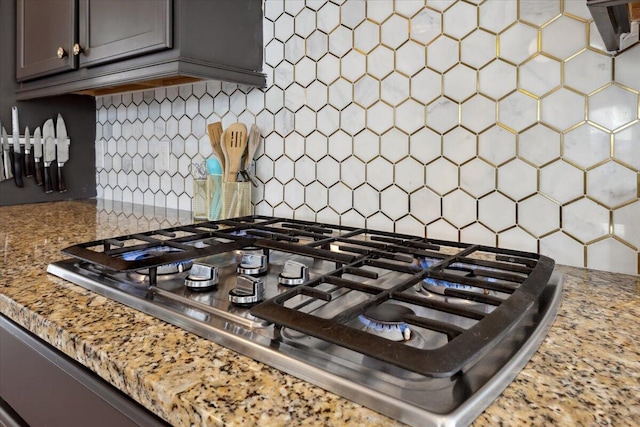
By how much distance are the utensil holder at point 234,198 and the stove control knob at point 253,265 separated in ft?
1.74

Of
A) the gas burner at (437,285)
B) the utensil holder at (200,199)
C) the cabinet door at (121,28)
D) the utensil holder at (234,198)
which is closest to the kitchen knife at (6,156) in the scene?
the cabinet door at (121,28)

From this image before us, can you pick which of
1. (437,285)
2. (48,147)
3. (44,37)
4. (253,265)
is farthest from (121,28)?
(437,285)

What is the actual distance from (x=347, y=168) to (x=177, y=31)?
56cm

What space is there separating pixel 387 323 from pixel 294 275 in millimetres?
232

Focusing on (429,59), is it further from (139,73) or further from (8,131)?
(8,131)

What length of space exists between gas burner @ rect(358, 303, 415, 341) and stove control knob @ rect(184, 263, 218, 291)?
Result: 263 mm

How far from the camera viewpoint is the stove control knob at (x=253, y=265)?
77 centimetres

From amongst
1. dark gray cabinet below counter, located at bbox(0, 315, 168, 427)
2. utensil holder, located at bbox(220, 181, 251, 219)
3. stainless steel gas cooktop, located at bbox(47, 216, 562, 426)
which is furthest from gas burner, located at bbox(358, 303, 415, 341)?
utensil holder, located at bbox(220, 181, 251, 219)

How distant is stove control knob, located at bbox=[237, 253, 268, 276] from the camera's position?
30.2 inches

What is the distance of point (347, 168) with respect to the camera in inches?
47.3

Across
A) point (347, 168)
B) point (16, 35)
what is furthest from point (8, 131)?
point (347, 168)

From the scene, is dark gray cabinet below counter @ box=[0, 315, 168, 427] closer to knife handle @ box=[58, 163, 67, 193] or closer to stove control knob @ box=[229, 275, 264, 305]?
stove control knob @ box=[229, 275, 264, 305]

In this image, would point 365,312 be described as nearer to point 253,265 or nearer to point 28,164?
point 253,265

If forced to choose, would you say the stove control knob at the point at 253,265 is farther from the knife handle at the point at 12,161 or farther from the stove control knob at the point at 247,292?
the knife handle at the point at 12,161
